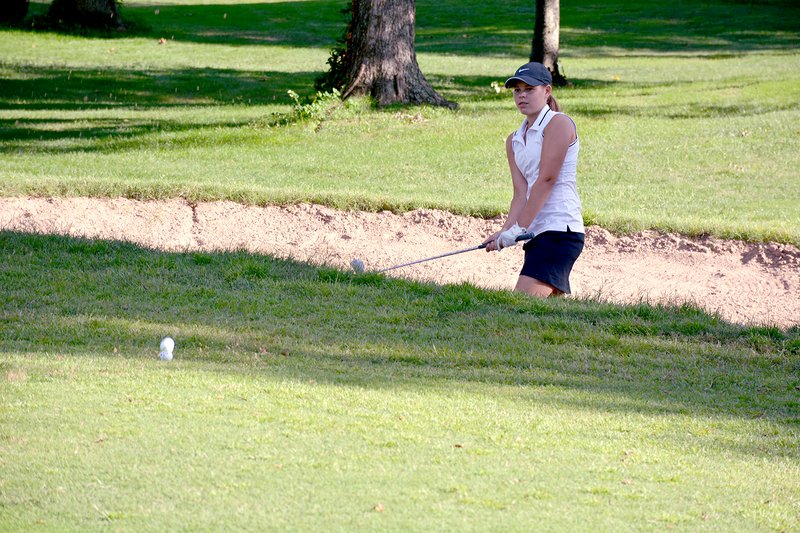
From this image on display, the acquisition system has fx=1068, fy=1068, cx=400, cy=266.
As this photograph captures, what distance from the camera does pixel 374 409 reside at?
4.75 meters

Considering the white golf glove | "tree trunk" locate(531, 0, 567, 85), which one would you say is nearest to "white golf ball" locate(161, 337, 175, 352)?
the white golf glove

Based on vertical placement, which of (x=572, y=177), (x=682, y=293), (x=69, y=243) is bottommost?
(x=682, y=293)

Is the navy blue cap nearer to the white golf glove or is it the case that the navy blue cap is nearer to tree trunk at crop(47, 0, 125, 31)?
the white golf glove

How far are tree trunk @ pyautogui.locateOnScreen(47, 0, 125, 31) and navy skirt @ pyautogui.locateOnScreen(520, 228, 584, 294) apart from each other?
21.7 metres

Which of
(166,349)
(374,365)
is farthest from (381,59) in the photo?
(166,349)

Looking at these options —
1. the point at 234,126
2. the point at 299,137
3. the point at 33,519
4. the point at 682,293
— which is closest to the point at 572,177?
the point at 682,293

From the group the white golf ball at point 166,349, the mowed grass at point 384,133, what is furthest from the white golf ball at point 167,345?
the mowed grass at point 384,133

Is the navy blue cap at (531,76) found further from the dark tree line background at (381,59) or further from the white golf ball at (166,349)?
the dark tree line background at (381,59)

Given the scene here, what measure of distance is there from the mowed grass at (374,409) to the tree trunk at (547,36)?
12.3 meters

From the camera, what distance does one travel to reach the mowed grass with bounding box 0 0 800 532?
3.75m

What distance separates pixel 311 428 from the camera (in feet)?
14.5

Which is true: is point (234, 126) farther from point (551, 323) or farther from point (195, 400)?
point (195, 400)

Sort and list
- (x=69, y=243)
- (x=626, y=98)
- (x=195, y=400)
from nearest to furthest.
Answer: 1. (x=195, y=400)
2. (x=69, y=243)
3. (x=626, y=98)

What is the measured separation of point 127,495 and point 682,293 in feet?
22.2
